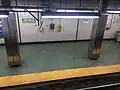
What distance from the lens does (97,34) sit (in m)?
4.42

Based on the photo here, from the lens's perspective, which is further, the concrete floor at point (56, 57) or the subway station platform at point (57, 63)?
the concrete floor at point (56, 57)

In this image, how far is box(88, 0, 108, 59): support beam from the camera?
162 inches

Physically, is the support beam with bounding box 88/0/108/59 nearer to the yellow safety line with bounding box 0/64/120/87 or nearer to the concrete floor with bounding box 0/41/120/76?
the concrete floor with bounding box 0/41/120/76

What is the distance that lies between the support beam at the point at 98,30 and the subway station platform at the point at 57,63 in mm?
321

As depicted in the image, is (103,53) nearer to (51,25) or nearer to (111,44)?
(111,44)

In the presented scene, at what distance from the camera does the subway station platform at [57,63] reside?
3.26m

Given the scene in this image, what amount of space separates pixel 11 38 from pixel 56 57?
176 cm

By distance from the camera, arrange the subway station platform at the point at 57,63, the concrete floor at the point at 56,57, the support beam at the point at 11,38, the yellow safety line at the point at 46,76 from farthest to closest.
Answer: the concrete floor at the point at 56,57
the support beam at the point at 11,38
the subway station platform at the point at 57,63
the yellow safety line at the point at 46,76

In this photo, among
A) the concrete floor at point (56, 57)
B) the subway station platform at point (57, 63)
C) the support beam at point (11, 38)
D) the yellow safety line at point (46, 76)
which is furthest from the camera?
the concrete floor at point (56, 57)

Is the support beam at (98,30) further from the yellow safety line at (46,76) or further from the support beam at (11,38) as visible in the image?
the support beam at (11,38)

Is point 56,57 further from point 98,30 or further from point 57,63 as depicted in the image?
Answer: point 98,30

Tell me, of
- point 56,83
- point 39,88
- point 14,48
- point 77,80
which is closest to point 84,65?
point 77,80

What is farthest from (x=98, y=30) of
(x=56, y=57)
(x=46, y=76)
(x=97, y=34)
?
(x=46, y=76)

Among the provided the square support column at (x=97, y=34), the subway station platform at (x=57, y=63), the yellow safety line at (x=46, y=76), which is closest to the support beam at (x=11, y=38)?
the subway station platform at (x=57, y=63)
